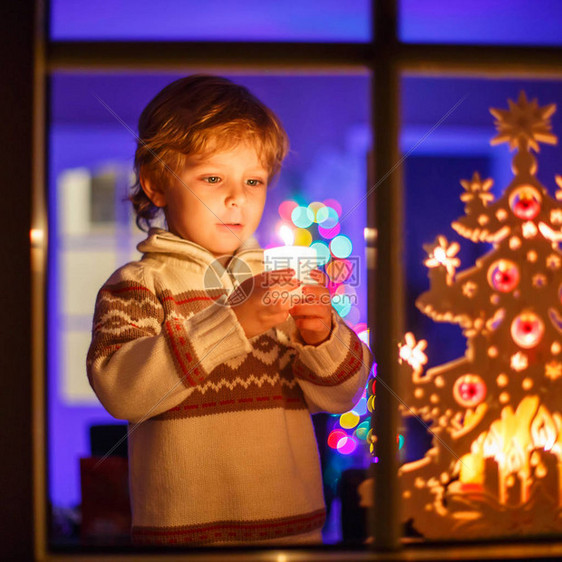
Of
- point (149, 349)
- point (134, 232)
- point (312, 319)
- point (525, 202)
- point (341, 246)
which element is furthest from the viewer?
point (134, 232)

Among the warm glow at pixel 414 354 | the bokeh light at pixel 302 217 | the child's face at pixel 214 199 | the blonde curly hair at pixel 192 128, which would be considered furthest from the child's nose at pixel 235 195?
the warm glow at pixel 414 354

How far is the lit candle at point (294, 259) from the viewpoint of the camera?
1604mm

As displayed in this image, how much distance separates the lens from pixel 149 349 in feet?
4.91

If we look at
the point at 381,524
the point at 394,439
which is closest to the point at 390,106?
the point at 394,439

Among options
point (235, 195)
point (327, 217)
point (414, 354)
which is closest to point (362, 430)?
point (414, 354)

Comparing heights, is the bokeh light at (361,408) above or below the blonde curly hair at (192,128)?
below

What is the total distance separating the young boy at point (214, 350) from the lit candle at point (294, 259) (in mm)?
29

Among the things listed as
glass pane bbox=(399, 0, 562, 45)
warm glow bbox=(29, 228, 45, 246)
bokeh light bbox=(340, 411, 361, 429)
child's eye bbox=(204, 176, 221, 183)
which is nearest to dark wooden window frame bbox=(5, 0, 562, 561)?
warm glow bbox=(29, 228, 45, 246)

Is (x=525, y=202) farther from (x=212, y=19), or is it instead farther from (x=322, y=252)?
(x=212, y=19)

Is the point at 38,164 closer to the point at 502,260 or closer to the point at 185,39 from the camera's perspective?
the point at 185,39

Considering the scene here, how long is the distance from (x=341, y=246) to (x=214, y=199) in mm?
407

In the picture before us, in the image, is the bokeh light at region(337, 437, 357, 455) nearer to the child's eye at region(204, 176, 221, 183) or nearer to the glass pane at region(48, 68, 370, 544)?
the glass pane at region(48, 68, 370, 544)

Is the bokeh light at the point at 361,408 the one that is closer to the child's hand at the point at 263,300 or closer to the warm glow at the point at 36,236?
the child's hand at the point at 263,300

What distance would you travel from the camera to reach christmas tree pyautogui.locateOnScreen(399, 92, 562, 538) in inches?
66.0
